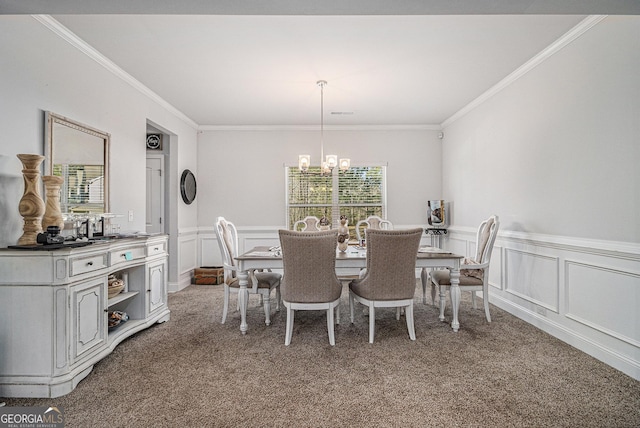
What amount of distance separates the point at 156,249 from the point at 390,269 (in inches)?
91.4

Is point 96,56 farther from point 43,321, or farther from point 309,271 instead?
point 309,271

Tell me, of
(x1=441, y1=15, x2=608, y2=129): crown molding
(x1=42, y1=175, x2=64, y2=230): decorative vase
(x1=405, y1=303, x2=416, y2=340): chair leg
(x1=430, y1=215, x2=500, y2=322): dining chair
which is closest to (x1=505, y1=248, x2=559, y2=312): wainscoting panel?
(x1=430, y1=215, x2=500, y2=322): dining chair

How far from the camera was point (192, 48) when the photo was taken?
3.05m

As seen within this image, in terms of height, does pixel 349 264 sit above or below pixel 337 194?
below

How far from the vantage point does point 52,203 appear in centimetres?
243

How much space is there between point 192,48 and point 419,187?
424cm

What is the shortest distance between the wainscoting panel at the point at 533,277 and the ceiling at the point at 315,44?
6.68 feet

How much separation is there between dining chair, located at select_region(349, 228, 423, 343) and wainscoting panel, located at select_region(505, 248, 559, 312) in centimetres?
139

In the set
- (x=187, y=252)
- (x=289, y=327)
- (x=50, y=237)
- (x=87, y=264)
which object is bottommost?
(x=289, y=327)

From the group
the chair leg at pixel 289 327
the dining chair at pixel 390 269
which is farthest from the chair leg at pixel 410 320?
the chair leg at pixel 289 327

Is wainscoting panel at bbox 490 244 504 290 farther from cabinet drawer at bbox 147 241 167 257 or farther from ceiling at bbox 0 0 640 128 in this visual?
cabinet drawer at bbox 147 241 167 257

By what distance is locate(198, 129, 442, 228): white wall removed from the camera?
5832mm

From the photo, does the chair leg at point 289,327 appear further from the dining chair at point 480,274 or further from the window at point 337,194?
the window at point 337,194

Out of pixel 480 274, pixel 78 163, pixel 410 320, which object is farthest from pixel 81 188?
pixel 480 274
